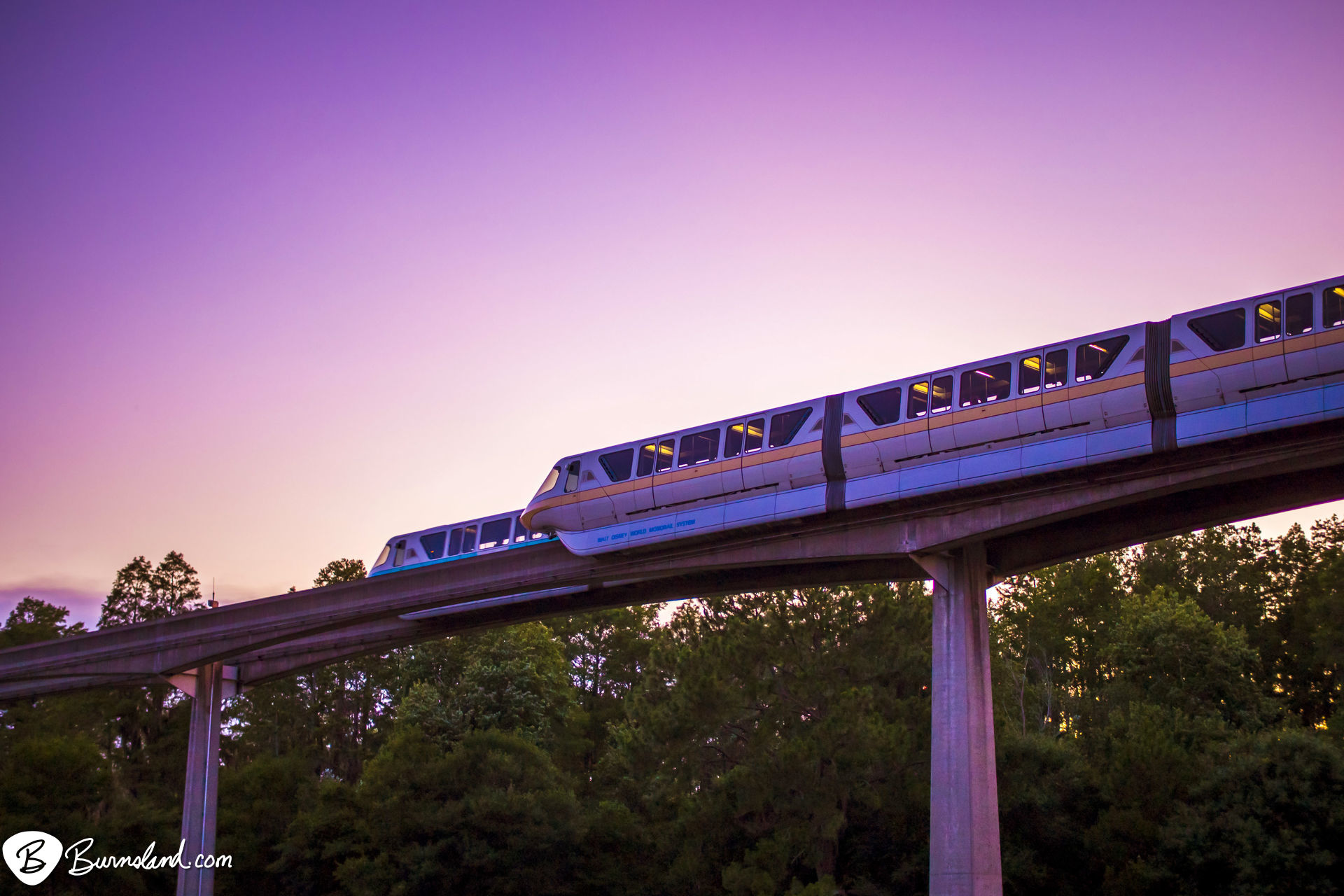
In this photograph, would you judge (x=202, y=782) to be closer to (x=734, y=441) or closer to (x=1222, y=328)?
(x=734, y=441)

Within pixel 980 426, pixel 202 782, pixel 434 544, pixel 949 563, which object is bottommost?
pixel 202 782

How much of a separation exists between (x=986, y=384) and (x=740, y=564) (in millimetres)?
8348

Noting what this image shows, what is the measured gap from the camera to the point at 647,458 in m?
31.6

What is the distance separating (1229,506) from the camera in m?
25.9

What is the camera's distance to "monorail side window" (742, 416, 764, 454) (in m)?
29.2

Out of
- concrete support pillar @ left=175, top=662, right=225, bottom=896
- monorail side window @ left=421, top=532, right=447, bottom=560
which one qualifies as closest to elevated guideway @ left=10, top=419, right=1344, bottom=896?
monorail side window @ left=421, top=532, right=447, bottom=560

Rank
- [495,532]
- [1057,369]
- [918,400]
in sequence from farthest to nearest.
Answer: [495,532]
[918,400]
[1057,369]

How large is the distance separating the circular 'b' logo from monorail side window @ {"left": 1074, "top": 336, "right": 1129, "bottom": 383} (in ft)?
142

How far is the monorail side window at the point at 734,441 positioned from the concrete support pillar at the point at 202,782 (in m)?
24.5

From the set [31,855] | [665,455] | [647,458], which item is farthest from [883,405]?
[31,855]

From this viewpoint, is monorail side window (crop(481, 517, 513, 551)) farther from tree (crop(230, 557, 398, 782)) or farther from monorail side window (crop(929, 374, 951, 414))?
tree (crop(230, 557, 398, 782))

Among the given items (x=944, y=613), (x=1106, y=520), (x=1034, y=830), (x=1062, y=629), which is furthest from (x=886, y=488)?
(x=1062, y=629)

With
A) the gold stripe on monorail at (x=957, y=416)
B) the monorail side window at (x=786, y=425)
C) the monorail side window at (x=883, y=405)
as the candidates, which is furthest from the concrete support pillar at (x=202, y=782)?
the monorail side window at (x=883, y=405)

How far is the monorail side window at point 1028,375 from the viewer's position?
24.8m
